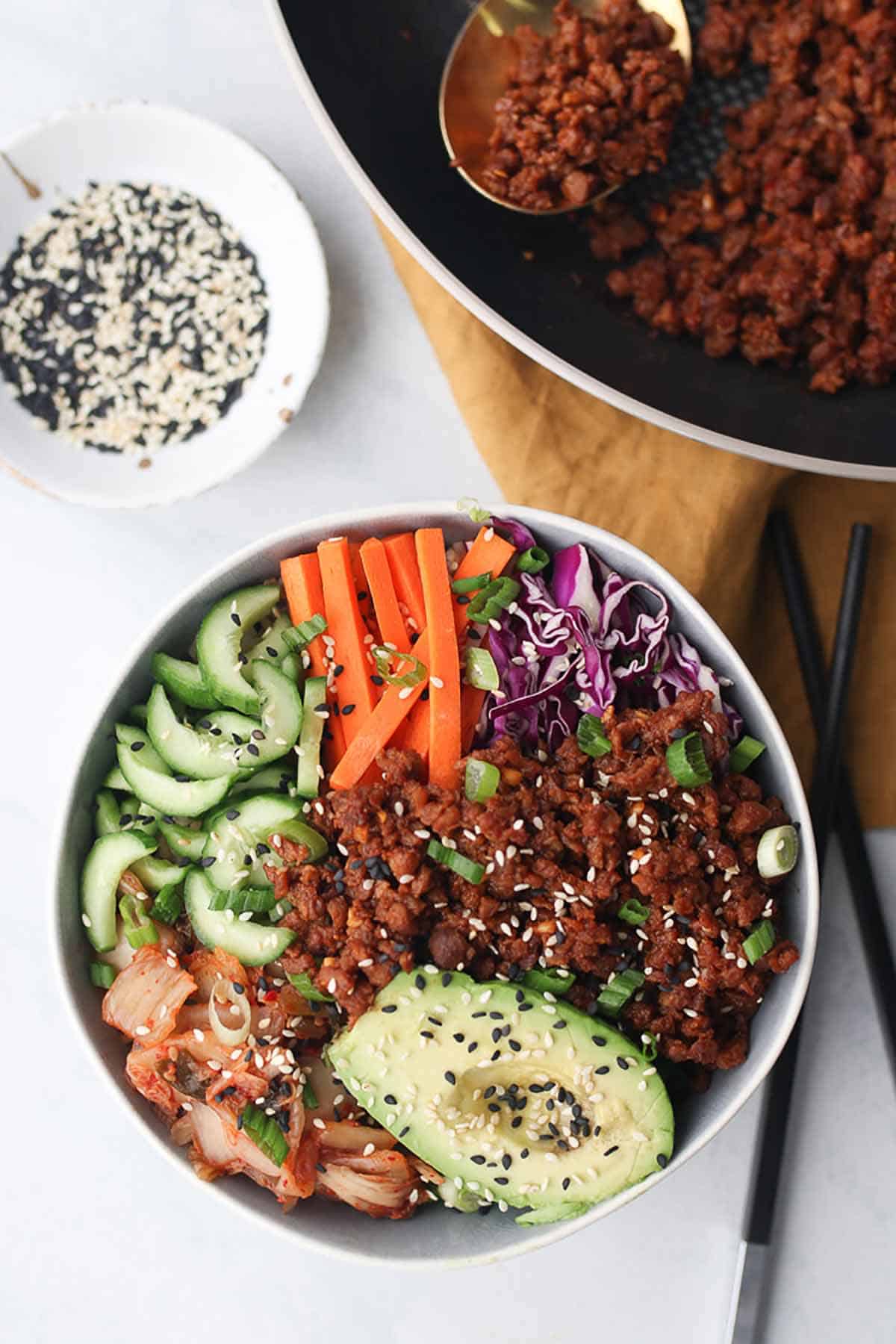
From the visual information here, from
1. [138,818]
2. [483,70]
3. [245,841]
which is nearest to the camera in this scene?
[245,841]

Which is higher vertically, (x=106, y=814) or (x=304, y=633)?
(x=304, y=633)

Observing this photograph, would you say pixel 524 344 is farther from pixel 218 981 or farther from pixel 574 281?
pixel 218 981

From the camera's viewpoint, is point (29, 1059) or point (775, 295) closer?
point (775, 295)

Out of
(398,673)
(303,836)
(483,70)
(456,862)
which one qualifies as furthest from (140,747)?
(483,70)

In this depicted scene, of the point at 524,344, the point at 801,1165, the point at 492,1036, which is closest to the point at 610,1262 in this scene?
the point at 801,1165

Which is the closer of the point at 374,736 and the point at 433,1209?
the point at 374,736

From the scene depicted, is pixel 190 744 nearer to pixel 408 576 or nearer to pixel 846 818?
pixel 408 576

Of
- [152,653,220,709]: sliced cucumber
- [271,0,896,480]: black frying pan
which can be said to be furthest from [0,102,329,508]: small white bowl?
[152,653,220,709]: sliced cucumber

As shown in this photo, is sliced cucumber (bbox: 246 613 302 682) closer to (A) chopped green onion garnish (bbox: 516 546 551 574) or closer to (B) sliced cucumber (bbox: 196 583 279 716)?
(B) sliced cucumber (bbox: 196 583 279 716)
